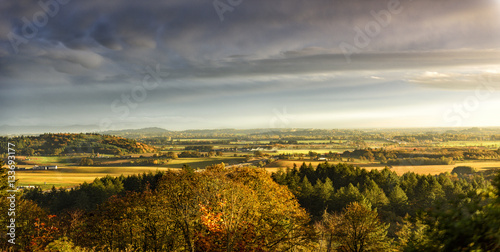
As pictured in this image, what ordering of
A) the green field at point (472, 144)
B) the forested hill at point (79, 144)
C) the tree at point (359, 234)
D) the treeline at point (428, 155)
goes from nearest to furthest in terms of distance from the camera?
the tree at point (359, 234) → the treeline at point (428, 155) → the green field at point (472, 144) → the forested hill at point (79, 144)

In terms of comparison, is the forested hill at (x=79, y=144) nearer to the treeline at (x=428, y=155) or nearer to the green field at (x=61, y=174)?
the green field at (x=61, y=174)

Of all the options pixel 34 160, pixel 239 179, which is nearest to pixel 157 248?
pixel 239 179

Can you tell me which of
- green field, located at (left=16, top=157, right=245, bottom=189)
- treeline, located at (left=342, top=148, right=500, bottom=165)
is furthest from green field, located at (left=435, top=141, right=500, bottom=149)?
green field, located at (left=16, top=157, right=245, bottom=189)

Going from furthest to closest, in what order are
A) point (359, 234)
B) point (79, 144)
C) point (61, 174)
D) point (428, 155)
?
point (79, 144) < point (428, 155) < point (61, 174) < point (359, 234)

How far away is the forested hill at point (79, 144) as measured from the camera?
132 meters

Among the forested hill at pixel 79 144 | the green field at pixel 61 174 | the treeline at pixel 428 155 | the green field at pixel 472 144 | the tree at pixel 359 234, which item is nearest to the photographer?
the tree at pixel 359 234

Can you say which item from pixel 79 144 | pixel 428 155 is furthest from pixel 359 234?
pixel 79 144

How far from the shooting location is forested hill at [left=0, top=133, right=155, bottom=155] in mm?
131875

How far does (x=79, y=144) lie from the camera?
505ft

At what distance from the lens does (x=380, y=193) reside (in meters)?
55.7

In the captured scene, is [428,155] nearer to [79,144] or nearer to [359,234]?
[359,234]

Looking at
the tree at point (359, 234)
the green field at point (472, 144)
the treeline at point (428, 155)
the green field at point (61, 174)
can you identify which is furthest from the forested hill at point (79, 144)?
the green field at point (472, 144)

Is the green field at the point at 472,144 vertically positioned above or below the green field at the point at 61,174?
above

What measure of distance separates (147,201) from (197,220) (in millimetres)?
5572
